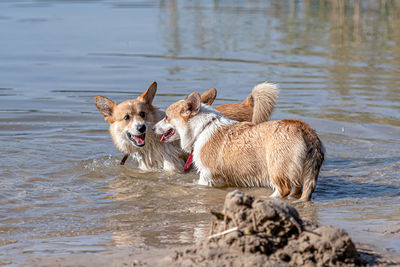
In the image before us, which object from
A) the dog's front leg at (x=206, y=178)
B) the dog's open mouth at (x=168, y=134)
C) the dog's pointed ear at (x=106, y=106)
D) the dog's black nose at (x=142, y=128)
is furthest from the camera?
the dog's pointed ear at (x=106, y=106)

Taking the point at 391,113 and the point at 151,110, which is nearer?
the point at 151,110

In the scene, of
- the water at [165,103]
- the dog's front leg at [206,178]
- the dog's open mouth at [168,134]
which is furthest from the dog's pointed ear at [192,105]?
the water at [165,103]

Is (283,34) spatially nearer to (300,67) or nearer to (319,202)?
(300,67)

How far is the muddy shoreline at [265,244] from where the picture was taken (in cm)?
291

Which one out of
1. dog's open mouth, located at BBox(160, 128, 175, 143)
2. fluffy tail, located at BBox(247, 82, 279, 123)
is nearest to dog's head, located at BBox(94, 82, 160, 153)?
dog's open mouth, located at BBox(160, 128, 175, 143)

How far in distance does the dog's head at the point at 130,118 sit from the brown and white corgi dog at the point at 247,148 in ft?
0.92

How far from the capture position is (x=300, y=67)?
10141mm

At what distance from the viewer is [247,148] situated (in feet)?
16.2

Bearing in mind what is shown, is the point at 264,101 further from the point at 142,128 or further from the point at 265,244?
the point at 265,244

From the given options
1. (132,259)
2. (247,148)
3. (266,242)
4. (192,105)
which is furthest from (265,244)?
(192,105)

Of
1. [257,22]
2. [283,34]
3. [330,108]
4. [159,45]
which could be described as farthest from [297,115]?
[257,22]

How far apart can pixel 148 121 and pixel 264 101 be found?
1.12m

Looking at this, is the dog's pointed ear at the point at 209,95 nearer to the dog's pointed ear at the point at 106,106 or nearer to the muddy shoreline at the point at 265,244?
the dog's pointed ear at the point at 106,106

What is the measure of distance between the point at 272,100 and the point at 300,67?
15.4ft
